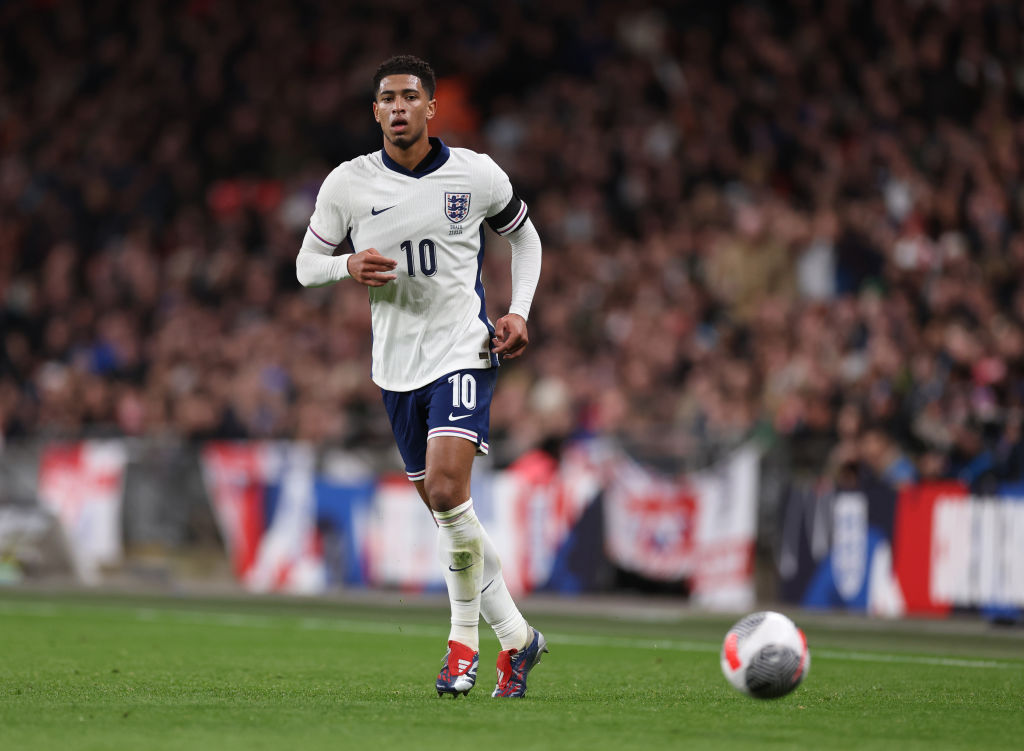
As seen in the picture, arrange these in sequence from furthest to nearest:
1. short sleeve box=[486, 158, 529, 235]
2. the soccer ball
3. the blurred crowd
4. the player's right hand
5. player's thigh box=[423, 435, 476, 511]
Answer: the blurred crowd, short sleeve box=[486, 158, 529, 235], player's thigh box=[423, 435, 476, 511], the player's right hand, the soccer ball

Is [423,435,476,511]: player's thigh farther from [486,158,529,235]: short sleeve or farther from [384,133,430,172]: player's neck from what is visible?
[384,133,430,172]: player's neck

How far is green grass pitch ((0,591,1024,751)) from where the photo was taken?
5.48 meters

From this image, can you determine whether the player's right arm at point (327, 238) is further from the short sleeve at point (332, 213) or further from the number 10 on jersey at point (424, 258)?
the number 10 on jersey at point (424, 258)

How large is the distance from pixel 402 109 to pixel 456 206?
0.46m

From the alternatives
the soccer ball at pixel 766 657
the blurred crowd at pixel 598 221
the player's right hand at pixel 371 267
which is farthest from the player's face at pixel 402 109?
the blurred crowd at pixel 598 221

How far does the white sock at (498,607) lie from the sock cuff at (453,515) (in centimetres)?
20

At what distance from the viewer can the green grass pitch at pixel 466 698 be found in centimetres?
548

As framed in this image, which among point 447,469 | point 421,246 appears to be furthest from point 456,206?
point 447,469

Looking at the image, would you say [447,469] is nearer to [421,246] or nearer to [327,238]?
[421,246]

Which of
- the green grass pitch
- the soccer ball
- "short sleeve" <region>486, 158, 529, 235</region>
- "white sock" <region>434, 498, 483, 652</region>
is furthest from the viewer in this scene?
"short sleeve" <region>486, 158, 529, 235</region>

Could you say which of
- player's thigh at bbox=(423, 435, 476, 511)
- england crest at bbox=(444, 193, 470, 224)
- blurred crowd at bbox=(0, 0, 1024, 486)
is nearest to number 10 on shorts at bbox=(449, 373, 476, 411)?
player's thigh at bbox=(423, 435, 476, 511)

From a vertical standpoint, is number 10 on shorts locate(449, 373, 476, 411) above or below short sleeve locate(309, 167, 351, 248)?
below

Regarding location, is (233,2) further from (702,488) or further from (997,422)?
(997,422)

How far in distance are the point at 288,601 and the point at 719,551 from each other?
3.91 m
